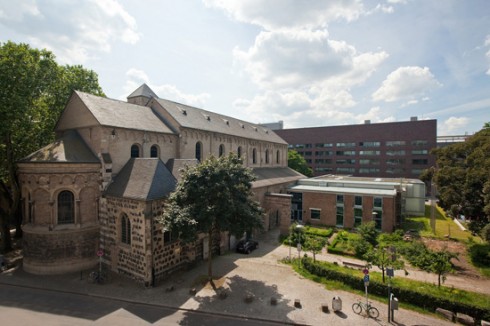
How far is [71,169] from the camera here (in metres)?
20.8

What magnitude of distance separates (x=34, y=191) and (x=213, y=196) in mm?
15458

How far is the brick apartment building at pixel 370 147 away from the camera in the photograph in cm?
6912

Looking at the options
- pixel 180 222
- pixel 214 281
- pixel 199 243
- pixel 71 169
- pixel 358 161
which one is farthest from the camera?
pixel 358 161

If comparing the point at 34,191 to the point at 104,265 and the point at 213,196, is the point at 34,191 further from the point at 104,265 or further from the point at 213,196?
the point at 213,196

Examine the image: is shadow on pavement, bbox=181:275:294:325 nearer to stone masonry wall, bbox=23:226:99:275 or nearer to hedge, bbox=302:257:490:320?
hedge, bbox=302:257:490:320

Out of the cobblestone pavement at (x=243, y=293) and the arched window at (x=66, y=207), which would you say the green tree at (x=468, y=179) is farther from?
the arched window at (x=66, y=207)

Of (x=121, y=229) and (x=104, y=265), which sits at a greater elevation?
(x=121, y=229)

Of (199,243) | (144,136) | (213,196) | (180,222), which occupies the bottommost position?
(199,243)

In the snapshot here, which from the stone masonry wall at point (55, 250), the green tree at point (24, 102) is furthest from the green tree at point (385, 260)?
the green tree at point (24, 102)

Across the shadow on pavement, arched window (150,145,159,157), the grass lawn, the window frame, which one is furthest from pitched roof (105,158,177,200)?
the grass lawn

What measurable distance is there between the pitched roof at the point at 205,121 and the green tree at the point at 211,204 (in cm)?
1254

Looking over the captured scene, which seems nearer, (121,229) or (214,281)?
(214,281)

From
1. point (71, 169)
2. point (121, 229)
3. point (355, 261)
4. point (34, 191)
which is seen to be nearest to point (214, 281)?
Result: point (121, 229)

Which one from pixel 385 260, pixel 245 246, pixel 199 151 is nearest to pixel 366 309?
pixel 385 260
